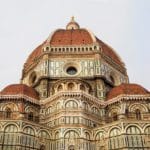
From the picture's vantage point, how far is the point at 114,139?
34625 millimetres

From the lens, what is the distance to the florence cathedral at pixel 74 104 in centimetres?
3444

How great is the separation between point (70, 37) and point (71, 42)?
6.24 ft

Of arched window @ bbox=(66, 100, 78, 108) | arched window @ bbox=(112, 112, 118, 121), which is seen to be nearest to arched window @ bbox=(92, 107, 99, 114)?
arched window @ bbox=(112, 112, 118, 121)

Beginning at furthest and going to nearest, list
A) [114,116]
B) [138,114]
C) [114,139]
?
[114,116], [138,114], [114,139]

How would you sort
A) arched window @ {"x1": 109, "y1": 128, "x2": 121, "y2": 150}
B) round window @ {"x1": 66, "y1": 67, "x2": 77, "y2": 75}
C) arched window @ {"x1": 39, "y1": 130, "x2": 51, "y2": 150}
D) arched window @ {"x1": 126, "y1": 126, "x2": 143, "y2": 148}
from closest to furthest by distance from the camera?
arched window @ {"x1": 126, "y1": 126, "x2": 143, "y2": 148} < arched window @ {"x1": 109, "y1": 128, "x2": 121, "y2": 150} < arched window @ {"x1": 39, "y1": 130, "x2": 51, "y2": 150} < round window @ {"x1": 66, "y1": 67, "x2": 77, "y2": 75}

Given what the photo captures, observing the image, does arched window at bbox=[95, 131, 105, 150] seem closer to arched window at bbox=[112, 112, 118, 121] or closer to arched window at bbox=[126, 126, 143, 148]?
arched window at bbox=[126, 126, 143, 148]

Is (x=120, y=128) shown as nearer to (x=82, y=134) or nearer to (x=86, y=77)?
(x=82, y=134)

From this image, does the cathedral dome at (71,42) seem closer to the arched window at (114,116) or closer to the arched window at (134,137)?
the arched window at (114,116)

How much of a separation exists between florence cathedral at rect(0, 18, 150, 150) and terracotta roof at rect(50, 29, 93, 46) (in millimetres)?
51

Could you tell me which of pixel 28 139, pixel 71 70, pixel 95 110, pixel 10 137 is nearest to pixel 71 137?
pixel 28 139

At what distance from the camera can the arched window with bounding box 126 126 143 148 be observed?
110ft

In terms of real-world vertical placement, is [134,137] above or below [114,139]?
above

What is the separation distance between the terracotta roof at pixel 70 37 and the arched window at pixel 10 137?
61.9 feet

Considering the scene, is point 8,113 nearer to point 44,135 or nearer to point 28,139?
point 28,139
